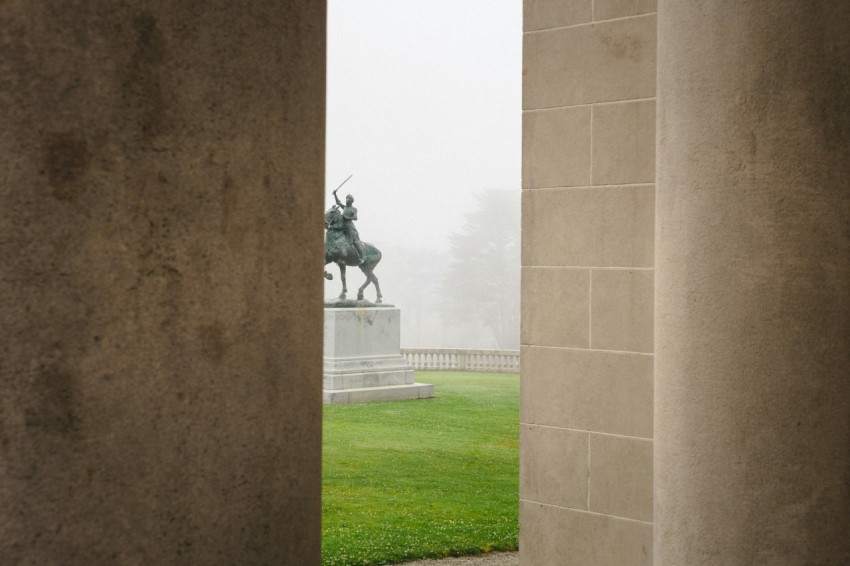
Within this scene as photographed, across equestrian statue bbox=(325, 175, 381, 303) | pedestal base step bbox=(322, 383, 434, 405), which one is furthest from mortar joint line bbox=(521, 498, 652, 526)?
equestrian statue bbox=(325, 175, 381, 303)

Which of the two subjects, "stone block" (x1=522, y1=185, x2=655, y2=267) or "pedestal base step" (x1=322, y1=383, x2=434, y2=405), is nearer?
"stone block" (x1=522, y1=185, x2=655, y2=267)

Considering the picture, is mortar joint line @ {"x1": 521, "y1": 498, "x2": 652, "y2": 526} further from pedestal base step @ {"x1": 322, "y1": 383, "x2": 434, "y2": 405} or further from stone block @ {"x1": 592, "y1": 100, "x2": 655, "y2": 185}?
pedestal base step @ {"x1": 322, "y1": 383, "x2": 434, "y2": 405}

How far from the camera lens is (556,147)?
6867 mm

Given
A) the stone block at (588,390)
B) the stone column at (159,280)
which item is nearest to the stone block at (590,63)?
the stone block at (588,390)

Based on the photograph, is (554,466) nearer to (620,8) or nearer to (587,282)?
(587,282)

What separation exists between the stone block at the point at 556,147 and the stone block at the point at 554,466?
6.87 ft

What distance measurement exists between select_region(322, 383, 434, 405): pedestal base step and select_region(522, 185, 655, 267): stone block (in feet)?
60.8

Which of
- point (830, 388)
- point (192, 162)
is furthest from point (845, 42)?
point (192, 162)

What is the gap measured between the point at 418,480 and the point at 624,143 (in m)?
10.5

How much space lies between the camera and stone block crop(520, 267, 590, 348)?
6.78 meters

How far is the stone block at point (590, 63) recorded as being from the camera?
21.1 feet

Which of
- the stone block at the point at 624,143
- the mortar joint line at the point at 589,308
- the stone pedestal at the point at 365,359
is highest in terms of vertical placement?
the stone block at the point at 624,143

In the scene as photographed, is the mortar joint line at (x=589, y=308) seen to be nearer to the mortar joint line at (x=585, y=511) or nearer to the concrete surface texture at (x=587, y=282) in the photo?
the concrete surface texture at (x=587, y=282)

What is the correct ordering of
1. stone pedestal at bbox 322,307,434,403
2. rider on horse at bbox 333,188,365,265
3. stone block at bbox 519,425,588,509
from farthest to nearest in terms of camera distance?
Result: 1. rider on horse at bbox 333,188,365,265
2. stone pedestal at bbox 322,307,434,403
3. stone block at bbox 519,425,588,509
